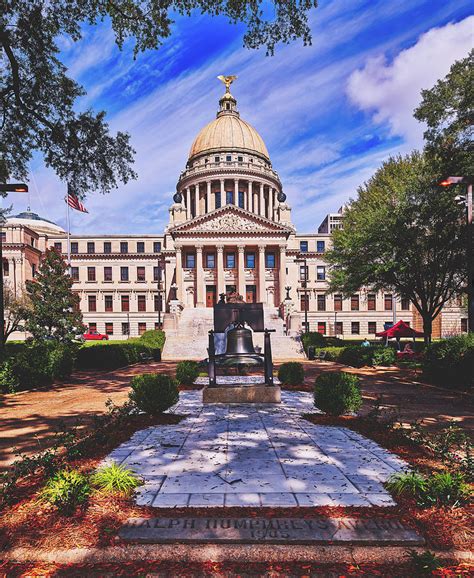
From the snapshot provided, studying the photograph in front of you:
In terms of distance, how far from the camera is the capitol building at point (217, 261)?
5416 cm

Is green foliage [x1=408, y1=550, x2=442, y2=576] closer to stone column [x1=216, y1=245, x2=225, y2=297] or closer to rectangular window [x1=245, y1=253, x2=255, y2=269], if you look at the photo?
stone column [x1=216, y1=245, x2=225, y2=297]

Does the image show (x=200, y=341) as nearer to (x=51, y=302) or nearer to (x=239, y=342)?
(x=51, y=302)

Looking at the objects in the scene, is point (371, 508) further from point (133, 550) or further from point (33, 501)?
point (33, 501)

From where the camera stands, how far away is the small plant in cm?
444

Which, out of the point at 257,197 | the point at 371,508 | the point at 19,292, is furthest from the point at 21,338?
the point at 371,508

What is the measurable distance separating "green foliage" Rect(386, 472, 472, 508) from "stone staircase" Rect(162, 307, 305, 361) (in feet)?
79.2

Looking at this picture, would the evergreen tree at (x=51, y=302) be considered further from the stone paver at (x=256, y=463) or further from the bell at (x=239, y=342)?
the stone paver at (x=256, y=463)

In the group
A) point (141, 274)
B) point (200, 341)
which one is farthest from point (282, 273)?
point (141, 274)

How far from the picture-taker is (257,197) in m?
70.3

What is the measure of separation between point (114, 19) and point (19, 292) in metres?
53.9

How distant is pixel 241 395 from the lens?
32.4 ft

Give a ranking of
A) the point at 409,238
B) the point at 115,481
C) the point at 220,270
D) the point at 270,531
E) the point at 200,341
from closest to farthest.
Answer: the point at 270,531, the point at 115,481, the point at 409,238, the point at 200,341, the point at 220,270

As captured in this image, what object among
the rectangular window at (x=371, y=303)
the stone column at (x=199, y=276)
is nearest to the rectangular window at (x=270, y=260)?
the stone column at (x=199, y=276)

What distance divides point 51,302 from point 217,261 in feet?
87.7
